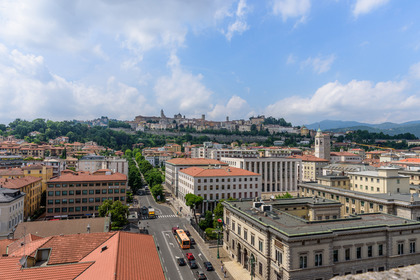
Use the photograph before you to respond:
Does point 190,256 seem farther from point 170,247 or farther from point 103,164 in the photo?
point 103,164

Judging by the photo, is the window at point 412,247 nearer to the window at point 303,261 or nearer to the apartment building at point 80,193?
the window at point 303,261

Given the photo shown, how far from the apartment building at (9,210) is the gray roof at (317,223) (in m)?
44.7

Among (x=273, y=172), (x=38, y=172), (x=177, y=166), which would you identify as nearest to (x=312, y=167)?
(x=273, y=172)

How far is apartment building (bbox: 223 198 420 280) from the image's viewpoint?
3253 centimetres

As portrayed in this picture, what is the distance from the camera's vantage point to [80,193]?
2849 inches

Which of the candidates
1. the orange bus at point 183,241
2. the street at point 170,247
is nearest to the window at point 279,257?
the street at point 170,247

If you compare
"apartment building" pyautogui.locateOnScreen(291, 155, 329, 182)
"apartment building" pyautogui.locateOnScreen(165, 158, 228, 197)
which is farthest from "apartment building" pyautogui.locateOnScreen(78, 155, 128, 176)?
"apartment building" pyautogui.locateOnScreen(291, 155, 329, 182)

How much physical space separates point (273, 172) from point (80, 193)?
72668 millimetres

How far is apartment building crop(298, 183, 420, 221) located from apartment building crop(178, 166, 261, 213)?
22.6 m

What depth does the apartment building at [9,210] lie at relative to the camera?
51250mm

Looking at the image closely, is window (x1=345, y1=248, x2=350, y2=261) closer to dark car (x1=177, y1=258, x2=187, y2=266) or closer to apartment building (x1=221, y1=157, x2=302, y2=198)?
dark car (x1=177, y1=258, x2=187, y2=266)

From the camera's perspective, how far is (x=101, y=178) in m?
74.9

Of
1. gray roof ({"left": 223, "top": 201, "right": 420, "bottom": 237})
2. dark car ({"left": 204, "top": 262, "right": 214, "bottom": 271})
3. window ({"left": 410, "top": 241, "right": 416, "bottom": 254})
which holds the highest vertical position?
gray roof ({"left": 223, "top": 201, "right": 420, "bottom": 237})

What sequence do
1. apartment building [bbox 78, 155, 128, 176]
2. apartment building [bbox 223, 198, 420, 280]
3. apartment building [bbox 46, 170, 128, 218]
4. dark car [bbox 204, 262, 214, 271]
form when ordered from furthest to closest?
apartment building [bbox 78, 155, 128, 176], apartment building [bbox 46, 170, 128, 218], dark car [bbox 204, 262, 214, 271], apartment building [bbox 223, 198, 420, 280]
